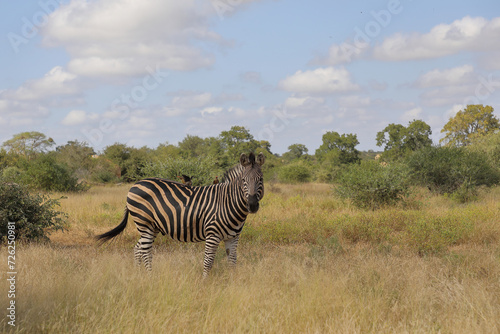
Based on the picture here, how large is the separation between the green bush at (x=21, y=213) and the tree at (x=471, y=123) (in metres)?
54.7

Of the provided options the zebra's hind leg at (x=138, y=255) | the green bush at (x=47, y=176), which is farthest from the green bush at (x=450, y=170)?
the green bush at (x=47, y=176)

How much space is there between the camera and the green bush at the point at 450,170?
762 inches

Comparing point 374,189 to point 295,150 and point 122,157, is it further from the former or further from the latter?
point 295,150

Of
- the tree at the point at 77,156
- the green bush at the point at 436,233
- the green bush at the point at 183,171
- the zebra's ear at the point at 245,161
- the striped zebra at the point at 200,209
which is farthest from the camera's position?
the tree at the point at 77,156

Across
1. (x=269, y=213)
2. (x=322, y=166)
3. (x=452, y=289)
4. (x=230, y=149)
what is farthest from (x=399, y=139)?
(x=452, y=289)

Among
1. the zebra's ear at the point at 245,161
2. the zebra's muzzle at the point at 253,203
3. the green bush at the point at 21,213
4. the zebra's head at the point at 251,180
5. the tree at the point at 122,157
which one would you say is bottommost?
the green bush at the point at 21,213

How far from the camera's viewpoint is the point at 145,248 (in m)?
6.52

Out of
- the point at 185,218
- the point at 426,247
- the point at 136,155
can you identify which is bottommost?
the point at 426,247

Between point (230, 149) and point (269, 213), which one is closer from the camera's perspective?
point (269, 213)

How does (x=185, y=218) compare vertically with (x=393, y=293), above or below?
above

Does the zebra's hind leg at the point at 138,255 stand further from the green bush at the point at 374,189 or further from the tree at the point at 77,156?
the tree at the point at 77,156

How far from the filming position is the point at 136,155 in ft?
137

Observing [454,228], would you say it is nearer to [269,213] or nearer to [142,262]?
[269,213]

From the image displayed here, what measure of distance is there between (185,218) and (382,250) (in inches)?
173
